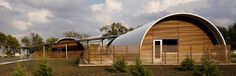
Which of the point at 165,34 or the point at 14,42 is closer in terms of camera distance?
the point at 165,34

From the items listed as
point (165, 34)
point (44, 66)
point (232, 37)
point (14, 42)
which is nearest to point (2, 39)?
point (14, 42)

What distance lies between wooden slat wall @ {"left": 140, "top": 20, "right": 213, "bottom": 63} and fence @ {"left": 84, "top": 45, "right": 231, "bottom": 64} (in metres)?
1.26

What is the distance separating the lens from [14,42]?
117312 millimetres

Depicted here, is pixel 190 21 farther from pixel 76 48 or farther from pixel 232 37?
pixel 232 37

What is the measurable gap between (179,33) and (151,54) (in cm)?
383

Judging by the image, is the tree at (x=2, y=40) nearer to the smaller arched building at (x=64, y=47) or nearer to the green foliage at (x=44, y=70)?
the smaller arched building at (x=64, y=47)

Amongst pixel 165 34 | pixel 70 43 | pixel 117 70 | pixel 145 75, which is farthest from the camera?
pixel 70 43

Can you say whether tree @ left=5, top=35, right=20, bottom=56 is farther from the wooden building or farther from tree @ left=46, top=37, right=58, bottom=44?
the wooden building

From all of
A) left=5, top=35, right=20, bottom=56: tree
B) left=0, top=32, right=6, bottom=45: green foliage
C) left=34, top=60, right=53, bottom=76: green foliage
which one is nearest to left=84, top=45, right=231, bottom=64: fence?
left=34, top=60, right=53, bottom=76: green foliage

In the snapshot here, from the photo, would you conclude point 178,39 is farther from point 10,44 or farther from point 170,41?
point 10,44

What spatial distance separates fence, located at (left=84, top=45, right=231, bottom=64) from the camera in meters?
36.0

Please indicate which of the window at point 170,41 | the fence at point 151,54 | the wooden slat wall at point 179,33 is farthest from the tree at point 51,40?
the fence at point 151,54

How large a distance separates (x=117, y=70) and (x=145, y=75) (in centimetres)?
989

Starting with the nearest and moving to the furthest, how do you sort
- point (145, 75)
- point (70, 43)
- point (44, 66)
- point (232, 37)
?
point (145, 75) → point (44, 66) → point (70, 43) → point (232, 37)
